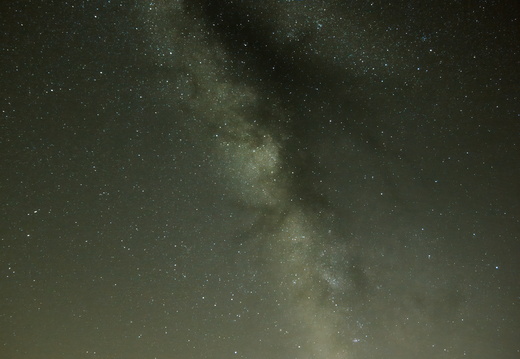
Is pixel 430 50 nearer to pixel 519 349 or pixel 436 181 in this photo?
pixel 436 181

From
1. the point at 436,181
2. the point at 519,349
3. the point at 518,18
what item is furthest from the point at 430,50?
the point at 519,349

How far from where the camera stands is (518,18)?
3461 millimetres

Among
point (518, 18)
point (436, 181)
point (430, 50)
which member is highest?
point (518, 18)

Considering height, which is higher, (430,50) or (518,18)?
(518,18)

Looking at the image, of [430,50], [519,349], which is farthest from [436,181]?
[519,349]

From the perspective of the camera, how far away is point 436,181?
12.6ft

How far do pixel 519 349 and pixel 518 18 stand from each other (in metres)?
2.72

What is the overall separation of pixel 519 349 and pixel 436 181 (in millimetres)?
1743

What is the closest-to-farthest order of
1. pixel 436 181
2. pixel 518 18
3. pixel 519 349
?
pixel 518 18, pixel 436 181, pixel 519 349

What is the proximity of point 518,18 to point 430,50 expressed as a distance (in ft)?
2.00

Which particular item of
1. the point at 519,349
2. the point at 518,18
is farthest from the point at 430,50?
the point at 519,349

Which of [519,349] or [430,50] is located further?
[519,349]

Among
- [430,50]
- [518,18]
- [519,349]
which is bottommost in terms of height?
[519,349]

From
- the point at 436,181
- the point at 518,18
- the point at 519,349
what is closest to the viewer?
the point at 518,18
